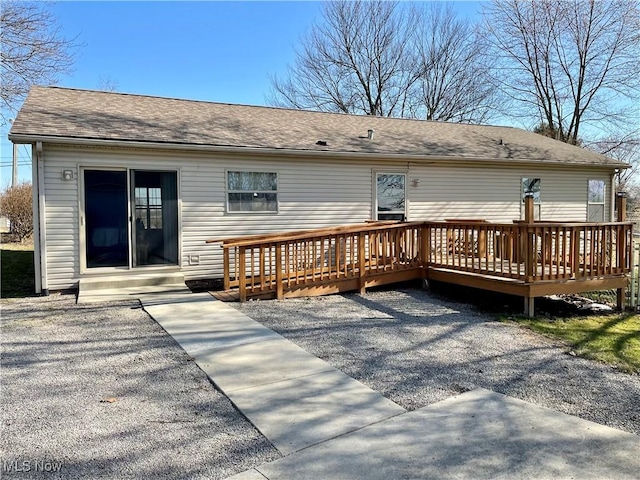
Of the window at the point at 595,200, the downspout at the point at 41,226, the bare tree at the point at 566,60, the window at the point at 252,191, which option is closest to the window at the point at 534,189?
the window at the point at 595,200

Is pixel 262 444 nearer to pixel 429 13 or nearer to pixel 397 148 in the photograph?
pixel 397 148

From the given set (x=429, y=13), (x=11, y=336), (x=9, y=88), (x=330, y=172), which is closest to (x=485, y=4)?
(x=429, y=13)

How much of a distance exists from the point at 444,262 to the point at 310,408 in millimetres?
5742

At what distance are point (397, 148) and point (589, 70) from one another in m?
18.0

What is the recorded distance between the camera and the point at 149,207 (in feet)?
28.2

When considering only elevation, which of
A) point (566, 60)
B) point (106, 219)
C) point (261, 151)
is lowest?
point (106, 219)

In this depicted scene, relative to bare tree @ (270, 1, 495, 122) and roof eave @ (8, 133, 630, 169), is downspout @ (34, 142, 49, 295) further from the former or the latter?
bare tree @ (270, 1, 495, 122)

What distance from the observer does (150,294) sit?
7.80m

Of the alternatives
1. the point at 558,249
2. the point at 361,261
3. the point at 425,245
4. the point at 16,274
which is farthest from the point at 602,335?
the point at 16,274

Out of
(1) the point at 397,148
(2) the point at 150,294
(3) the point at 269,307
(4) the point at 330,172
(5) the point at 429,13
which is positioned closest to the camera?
(3) the point at 269,307

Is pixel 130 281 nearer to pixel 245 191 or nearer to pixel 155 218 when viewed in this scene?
pixel 155 218

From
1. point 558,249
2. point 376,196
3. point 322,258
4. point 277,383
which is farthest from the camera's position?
point 376,196

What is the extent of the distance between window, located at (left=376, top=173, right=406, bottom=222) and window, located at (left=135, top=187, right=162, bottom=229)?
4766 millimetres

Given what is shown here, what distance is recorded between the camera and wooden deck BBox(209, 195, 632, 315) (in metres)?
7.08
